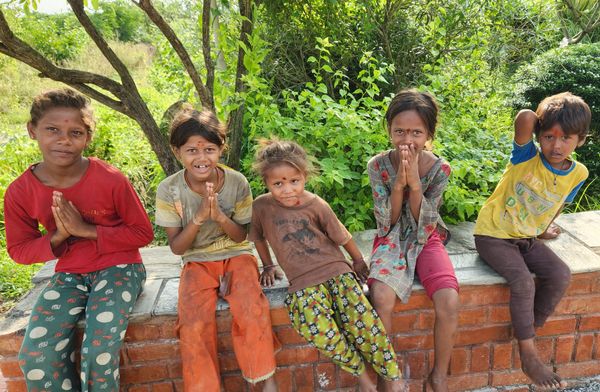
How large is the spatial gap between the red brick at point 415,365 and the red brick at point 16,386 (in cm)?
169

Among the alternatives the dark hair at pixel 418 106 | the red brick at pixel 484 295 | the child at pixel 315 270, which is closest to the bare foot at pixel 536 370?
the red brick at pixel 484 295

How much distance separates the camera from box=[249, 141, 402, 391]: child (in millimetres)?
1818

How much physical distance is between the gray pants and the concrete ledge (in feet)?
0.23

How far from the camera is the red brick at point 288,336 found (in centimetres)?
194

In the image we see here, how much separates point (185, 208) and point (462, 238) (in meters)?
1.56

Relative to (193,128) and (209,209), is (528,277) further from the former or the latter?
(193,128)

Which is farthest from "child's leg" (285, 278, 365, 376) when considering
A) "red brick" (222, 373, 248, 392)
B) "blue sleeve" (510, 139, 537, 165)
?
"blue sleeve" (510, 139, 537, 165)

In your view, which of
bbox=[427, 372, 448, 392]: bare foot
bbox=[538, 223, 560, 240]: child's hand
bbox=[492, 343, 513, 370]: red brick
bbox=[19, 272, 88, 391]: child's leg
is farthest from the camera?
bbox=[538, 223, 560, 240]: child's hand

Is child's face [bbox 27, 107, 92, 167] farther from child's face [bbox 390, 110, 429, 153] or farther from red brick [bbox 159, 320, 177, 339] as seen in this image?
child's face [bbox 390, 110, 429, 153]

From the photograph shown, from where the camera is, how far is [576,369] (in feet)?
7.20

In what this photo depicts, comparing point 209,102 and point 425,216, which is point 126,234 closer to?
point 209,102

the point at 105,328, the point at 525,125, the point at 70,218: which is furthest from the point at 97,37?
the point at 525,125

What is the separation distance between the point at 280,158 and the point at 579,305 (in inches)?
63.6

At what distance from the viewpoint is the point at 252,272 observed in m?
1.99
